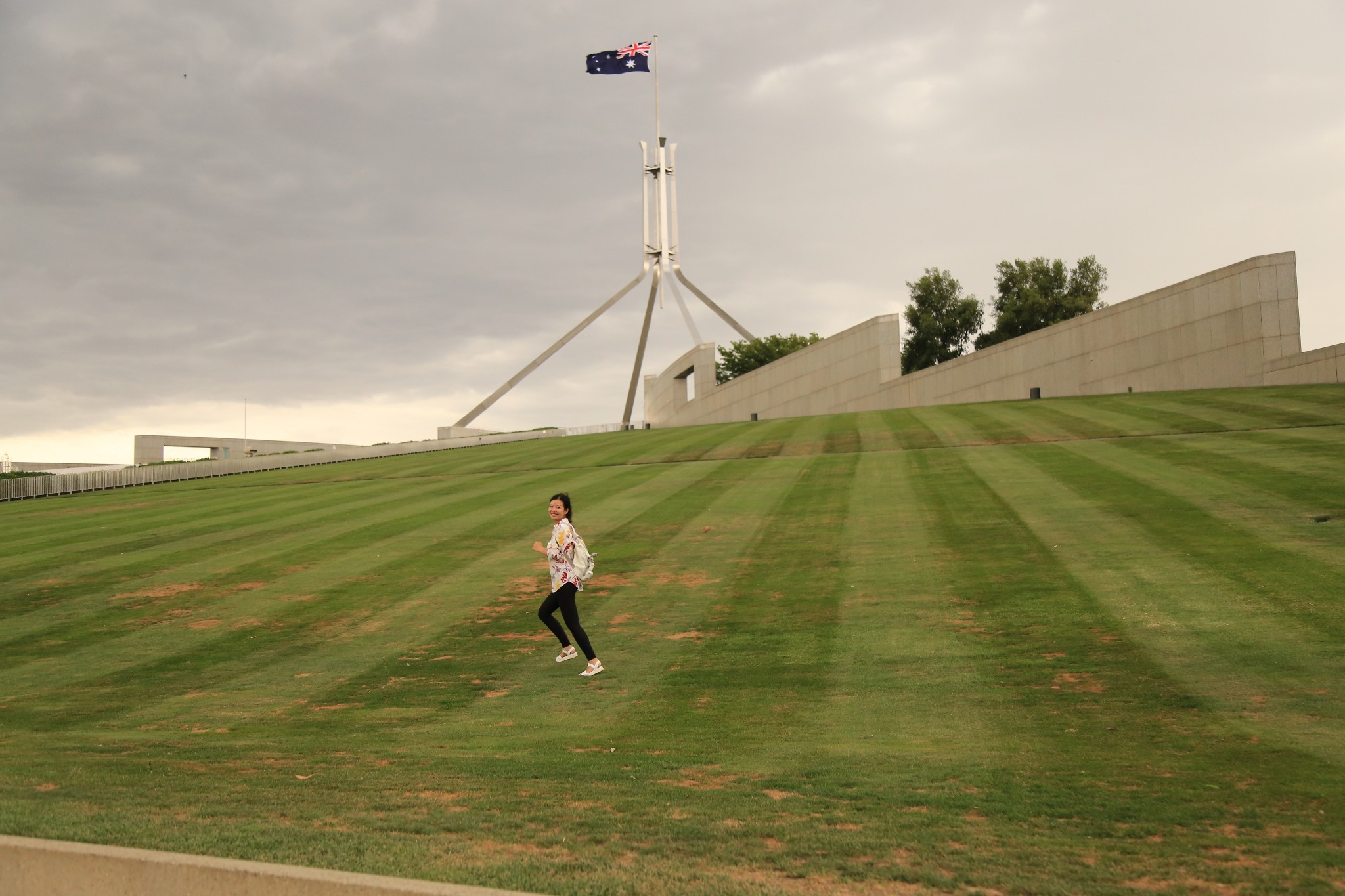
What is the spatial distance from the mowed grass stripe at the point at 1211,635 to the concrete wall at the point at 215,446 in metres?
66.3

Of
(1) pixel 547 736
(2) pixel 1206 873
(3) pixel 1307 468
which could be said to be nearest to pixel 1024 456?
(3) pixel 1307 468

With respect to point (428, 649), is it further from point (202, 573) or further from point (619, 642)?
point (202, 573)

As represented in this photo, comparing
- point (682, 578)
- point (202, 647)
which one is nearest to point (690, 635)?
point (682, 578)

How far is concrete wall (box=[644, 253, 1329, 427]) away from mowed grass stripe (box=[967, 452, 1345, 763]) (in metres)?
22.6

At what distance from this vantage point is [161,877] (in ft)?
15.4

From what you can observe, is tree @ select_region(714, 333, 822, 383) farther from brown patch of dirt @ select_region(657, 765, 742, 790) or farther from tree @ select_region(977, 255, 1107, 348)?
brown patch of dirt @ select_region(657, 765, 742, 790)

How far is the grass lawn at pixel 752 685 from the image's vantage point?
508 centimetres

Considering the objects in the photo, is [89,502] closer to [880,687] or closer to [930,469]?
[930,469]

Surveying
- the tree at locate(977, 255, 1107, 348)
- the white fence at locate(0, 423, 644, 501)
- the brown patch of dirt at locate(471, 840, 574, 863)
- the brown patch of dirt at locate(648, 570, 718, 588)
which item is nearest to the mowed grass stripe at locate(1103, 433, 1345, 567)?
the brown patch of dirt at locate(648, 570, 718, 588)

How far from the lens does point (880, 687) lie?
9109 mm

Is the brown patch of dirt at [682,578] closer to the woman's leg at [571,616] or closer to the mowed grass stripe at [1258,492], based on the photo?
the woman's leg at [571,616]

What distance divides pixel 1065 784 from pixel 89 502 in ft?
110

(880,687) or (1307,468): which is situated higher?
(1307,468)

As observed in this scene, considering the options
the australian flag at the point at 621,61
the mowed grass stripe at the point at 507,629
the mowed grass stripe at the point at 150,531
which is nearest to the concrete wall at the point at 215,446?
the australian flag at the point at 621,61
